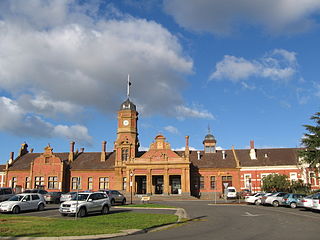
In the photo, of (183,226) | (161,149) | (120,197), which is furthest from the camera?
(161,149)

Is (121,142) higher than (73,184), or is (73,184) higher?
(121,142)

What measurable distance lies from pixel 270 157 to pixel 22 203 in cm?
4446

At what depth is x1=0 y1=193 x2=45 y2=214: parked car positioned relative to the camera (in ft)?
76.6

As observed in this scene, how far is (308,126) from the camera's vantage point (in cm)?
3753

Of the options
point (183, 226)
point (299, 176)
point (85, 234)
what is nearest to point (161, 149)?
point (299, 176)

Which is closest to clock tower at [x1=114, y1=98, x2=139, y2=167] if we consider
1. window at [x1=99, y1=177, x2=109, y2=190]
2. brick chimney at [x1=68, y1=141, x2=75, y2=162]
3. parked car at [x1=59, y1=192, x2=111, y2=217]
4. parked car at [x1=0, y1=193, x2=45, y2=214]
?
window at [x1=99, y1=177, x2=109, y2=190]

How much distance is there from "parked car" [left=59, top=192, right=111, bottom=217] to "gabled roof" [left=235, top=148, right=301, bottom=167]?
3824 cm

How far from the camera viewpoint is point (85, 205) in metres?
21.2

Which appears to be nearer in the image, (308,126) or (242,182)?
(308,126)

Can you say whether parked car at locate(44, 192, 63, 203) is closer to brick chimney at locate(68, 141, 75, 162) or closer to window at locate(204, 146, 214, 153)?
brick chimney at locate(68, 141, 75, 162)

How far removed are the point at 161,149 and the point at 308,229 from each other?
40.0 metres

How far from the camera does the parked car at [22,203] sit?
23344mm

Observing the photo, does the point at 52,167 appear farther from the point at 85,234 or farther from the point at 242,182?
Result: the point at 85,234

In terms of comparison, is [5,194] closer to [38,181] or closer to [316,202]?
[38,181]
